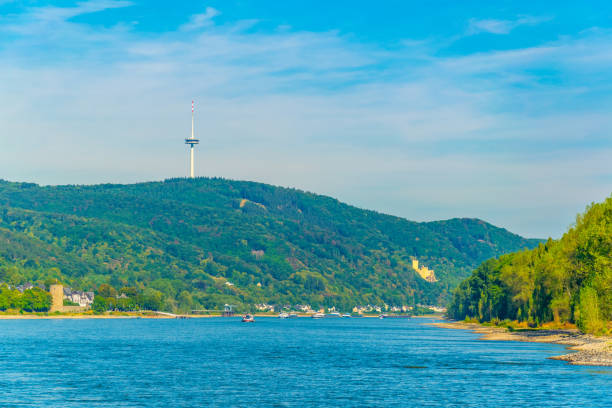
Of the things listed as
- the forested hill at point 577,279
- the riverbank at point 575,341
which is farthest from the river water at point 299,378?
the forested hill at point 577,279

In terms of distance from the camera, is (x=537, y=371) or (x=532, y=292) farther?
(x=532, y=292)

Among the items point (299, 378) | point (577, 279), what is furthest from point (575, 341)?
point (299, 378)

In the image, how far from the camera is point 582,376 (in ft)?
311

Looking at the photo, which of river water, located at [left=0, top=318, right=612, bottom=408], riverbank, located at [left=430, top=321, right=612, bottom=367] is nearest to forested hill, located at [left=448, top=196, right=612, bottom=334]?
riverbank, located at [left=430, top=321, right=612, bottom=367]

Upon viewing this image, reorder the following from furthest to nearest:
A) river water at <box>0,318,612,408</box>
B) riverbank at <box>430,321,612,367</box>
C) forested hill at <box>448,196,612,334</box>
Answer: forested hill at <box>448,196,612,334</box> → riverbank at <box>430,321,612,367</box> → river water at <box>0,318,612,408</box>

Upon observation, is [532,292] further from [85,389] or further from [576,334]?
[85,389]

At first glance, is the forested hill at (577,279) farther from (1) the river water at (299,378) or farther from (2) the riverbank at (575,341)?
(1) the river water at (299,378)

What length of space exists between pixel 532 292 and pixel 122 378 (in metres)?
114


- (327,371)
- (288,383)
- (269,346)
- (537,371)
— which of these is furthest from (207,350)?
(537,371)

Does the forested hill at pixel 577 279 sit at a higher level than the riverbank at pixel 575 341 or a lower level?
higher

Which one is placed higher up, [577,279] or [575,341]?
[577,279]

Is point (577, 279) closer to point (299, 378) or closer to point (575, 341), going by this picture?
point (575, 341)

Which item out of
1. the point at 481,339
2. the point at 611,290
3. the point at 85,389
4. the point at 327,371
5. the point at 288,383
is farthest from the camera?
the point at 481,339

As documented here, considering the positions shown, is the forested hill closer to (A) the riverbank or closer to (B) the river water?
(A) the riverbank
